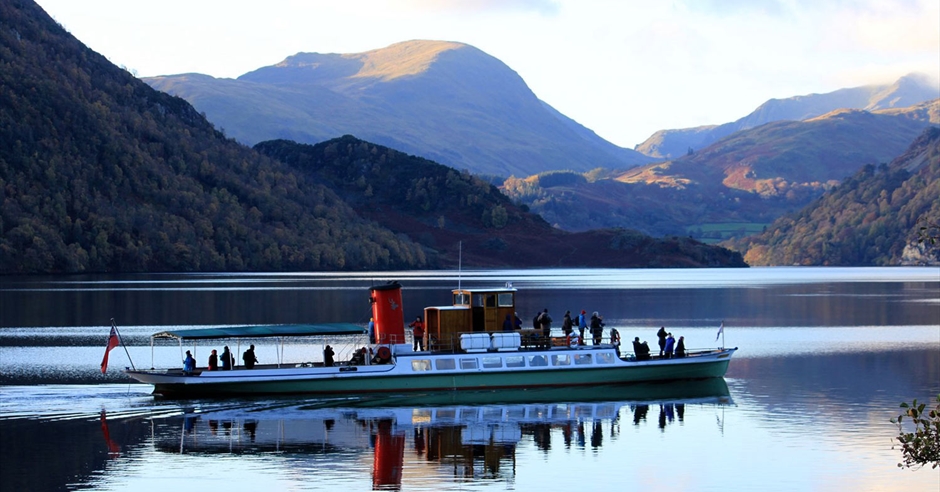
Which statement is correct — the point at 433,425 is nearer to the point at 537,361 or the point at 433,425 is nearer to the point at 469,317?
the point at 537,361

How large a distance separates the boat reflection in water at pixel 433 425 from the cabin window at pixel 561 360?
135 centimetres

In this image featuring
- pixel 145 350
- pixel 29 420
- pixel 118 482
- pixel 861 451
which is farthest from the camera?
pixel 145 350

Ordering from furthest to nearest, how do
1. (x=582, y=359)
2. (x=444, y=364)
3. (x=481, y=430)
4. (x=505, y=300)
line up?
(x=505, y=300)
(x=582, y=359)
(x=444, y=364)
(x=481, y=430)

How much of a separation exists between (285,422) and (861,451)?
22.8 metres

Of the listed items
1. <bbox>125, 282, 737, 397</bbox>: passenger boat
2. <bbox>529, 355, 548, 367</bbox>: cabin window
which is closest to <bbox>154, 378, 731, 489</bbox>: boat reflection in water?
<bbox>125, 282, 737, 397</bbox>: passenger boat

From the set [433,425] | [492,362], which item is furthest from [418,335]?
[433,425]

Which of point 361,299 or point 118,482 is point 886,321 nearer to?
point 361,299

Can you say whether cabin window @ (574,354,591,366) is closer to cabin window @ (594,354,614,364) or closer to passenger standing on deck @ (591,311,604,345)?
cabin window @ (594,354,614,364)

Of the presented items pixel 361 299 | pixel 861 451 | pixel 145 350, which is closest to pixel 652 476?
pixel 861 451

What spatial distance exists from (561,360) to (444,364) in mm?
5974

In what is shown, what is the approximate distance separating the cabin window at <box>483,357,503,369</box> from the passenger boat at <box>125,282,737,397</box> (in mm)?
49

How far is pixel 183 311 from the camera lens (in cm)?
11462

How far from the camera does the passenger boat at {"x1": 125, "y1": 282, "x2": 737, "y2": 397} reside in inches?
2251

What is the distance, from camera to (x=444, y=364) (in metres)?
59.0
